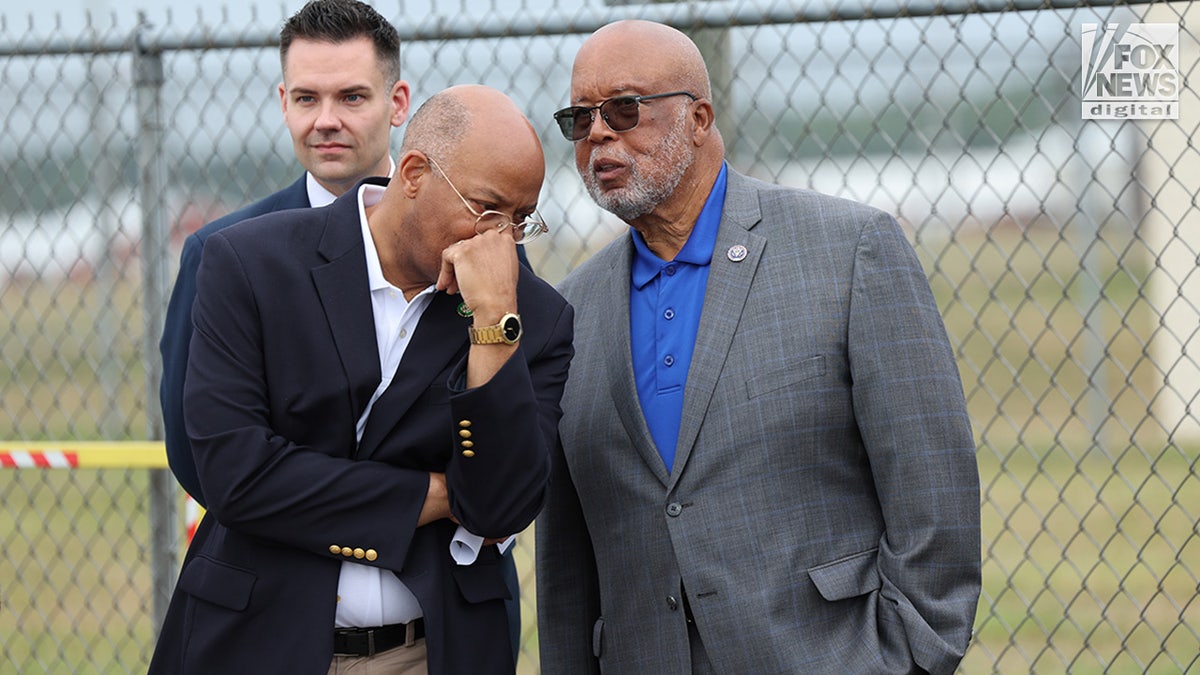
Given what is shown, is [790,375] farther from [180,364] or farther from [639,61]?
[180,364]

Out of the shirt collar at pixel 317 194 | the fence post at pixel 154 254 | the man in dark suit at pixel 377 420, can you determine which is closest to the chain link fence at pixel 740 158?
the fence post at pixel 154 254

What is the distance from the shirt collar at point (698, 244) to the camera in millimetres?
2791

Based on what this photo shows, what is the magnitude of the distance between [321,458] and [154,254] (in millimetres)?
2197

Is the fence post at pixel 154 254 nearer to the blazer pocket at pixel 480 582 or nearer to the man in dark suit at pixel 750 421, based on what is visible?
the man in dark suit at pixel 750 421

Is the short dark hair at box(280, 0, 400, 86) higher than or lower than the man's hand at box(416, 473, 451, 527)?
higher

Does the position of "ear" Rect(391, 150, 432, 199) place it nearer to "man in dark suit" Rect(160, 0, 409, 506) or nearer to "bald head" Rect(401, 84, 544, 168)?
A: "bald head" Rect(401, 84, 544, 168)

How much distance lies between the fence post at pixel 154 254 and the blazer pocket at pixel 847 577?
2502mm

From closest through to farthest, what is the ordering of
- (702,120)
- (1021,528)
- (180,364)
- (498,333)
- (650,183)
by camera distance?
(498,333), (650,183), (702,120), (180,364), (1021,528)

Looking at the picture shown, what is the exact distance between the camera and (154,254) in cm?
432

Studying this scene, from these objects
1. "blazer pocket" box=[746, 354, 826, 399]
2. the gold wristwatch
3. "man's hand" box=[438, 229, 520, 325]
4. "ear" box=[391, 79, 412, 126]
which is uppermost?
"ear" box=[391, 79, 412, 126]

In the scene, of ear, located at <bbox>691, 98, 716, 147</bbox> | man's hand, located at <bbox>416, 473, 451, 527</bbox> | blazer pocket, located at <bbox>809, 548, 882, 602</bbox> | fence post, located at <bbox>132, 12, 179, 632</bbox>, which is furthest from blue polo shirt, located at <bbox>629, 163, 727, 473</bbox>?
fence post, located at <bbox>132, 12, 179, 632</bbox>

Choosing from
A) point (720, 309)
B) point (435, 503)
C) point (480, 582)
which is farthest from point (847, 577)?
point (435, 503)

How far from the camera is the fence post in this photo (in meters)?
4.27

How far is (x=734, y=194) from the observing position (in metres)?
2.83
